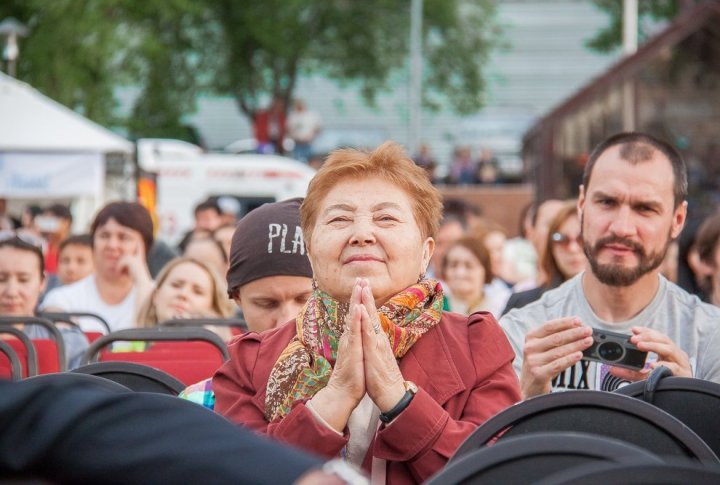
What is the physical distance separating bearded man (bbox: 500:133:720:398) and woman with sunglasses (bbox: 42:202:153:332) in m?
4.40

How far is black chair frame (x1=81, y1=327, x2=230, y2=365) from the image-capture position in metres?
5.92

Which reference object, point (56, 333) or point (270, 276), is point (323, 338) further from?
point (56, 333)

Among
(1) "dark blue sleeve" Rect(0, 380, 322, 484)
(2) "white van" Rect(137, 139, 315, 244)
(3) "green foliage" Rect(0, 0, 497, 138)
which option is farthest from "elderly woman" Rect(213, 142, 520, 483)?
(3) "green foliage" Rect(0, 0, 497, 138)

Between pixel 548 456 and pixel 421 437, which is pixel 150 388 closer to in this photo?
pixel 421 437

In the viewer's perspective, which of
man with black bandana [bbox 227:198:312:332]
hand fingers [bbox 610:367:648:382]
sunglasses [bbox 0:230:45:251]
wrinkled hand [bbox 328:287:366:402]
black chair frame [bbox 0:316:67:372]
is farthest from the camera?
sunglasses [bbox 0:230:45:251]

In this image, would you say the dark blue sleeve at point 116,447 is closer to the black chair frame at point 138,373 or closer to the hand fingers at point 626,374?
the black chair frame at point 138,373

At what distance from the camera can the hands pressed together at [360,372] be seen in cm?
378

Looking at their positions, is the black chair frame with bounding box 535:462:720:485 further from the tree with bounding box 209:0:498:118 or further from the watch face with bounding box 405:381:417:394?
the tree with bounding box 209:0:498:118

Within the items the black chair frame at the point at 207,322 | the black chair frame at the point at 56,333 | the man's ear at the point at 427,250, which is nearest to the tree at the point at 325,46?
the black chair frame at the point at 207,322

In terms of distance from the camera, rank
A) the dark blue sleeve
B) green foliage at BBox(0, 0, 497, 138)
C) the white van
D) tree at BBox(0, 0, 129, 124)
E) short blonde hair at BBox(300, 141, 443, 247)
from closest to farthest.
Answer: the dark blue sleeve < short blonde hair at BBox(300, 141, 443, 247) < the white van < tree at BBox(0, 0, 129, 124) < green foliage at BBox(0, 0, 497, 138)

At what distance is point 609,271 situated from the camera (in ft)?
17.3

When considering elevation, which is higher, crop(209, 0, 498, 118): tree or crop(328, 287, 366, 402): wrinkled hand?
crop(209, 0, 498, 118): tree

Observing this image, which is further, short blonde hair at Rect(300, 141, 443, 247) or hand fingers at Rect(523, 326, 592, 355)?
hand fingers at Rect(523, 326, 592, 355)

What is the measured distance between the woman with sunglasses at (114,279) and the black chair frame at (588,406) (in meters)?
6.13
